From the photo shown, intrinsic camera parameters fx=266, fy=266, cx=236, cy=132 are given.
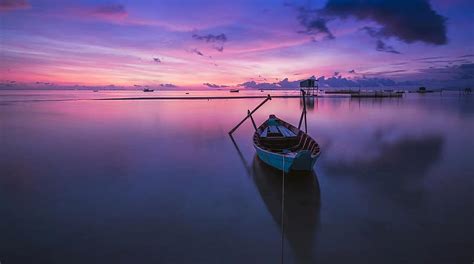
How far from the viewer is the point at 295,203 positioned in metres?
7.41

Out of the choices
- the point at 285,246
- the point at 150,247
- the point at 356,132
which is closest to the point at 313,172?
the point at 285,246

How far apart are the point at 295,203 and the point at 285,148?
4.36 metres

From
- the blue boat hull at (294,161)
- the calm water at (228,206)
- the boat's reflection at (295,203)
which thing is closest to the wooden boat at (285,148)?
the blue boat hull at (294,161)

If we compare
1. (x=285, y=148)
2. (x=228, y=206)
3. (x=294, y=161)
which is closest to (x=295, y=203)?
(x=294, y=161)

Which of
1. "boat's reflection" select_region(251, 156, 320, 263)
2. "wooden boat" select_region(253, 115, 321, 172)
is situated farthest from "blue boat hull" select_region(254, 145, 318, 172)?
"boat's reflection" select_region(251, 156, 320, 263)

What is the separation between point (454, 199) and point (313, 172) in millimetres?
4136

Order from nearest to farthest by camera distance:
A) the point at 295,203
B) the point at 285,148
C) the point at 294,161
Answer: the point at 295,203
the point at 294,161
the point at 285,148

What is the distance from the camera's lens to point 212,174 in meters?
10.2

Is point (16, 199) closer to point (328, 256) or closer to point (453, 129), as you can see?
point (328, 256)

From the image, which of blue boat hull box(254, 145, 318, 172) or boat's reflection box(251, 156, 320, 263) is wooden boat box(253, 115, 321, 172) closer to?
blue boat hull box(254, 145, 318, 172)

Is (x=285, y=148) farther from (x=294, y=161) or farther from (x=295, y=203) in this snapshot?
(x=295, y=203)

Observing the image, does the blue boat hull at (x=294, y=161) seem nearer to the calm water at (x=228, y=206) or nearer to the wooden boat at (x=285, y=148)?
the wooden boat at (x=285, y=148)

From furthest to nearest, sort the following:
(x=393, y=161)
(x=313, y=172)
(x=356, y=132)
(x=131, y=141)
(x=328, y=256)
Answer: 1. (x=356, y=132)
2. (x=131, y=141)
3. (x=393, y=161)
4. (x=313, y=172)
5. (x=328, y=256)

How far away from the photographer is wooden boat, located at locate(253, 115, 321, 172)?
8.73m
